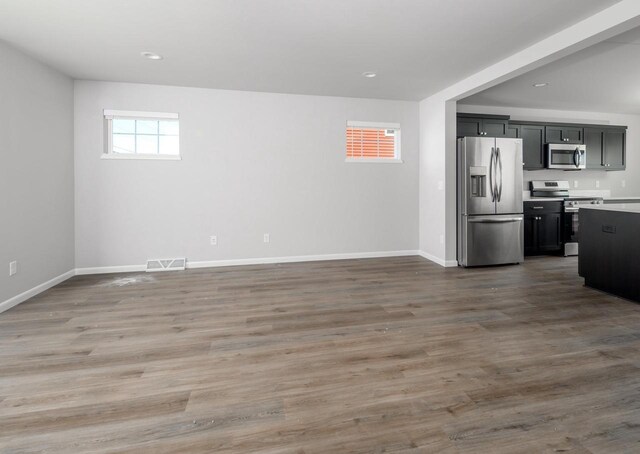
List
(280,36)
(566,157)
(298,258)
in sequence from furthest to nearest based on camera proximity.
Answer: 1. (566,157)
2. (298,258)
3. (280,36)

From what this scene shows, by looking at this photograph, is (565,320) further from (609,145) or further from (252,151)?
(609,145)

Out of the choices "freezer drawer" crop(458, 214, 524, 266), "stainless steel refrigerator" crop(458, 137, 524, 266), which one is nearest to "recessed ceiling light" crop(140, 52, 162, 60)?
"stainless steel refrigerator" crop(458, 137, 524, 266)

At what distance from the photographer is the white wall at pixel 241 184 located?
4.59 meters

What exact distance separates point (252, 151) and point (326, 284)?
2.32 meters

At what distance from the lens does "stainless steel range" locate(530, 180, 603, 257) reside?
5766 millimetres

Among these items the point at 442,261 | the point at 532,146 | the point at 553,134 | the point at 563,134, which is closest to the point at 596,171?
the point at 563,134

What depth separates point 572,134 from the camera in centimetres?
609

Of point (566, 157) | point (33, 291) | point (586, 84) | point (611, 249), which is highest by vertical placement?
point (586, 84)

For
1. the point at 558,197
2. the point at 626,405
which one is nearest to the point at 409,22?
the point at 626,405

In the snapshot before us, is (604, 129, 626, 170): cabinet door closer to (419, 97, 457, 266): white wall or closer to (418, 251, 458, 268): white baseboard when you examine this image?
(419, 97, 457, 266): white wall

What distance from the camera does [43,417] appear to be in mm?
1682

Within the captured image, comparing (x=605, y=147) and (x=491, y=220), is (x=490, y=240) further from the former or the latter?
(x=605, y=147)

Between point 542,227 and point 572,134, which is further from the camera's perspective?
point 572,134

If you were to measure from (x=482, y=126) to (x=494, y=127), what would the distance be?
0.22m
